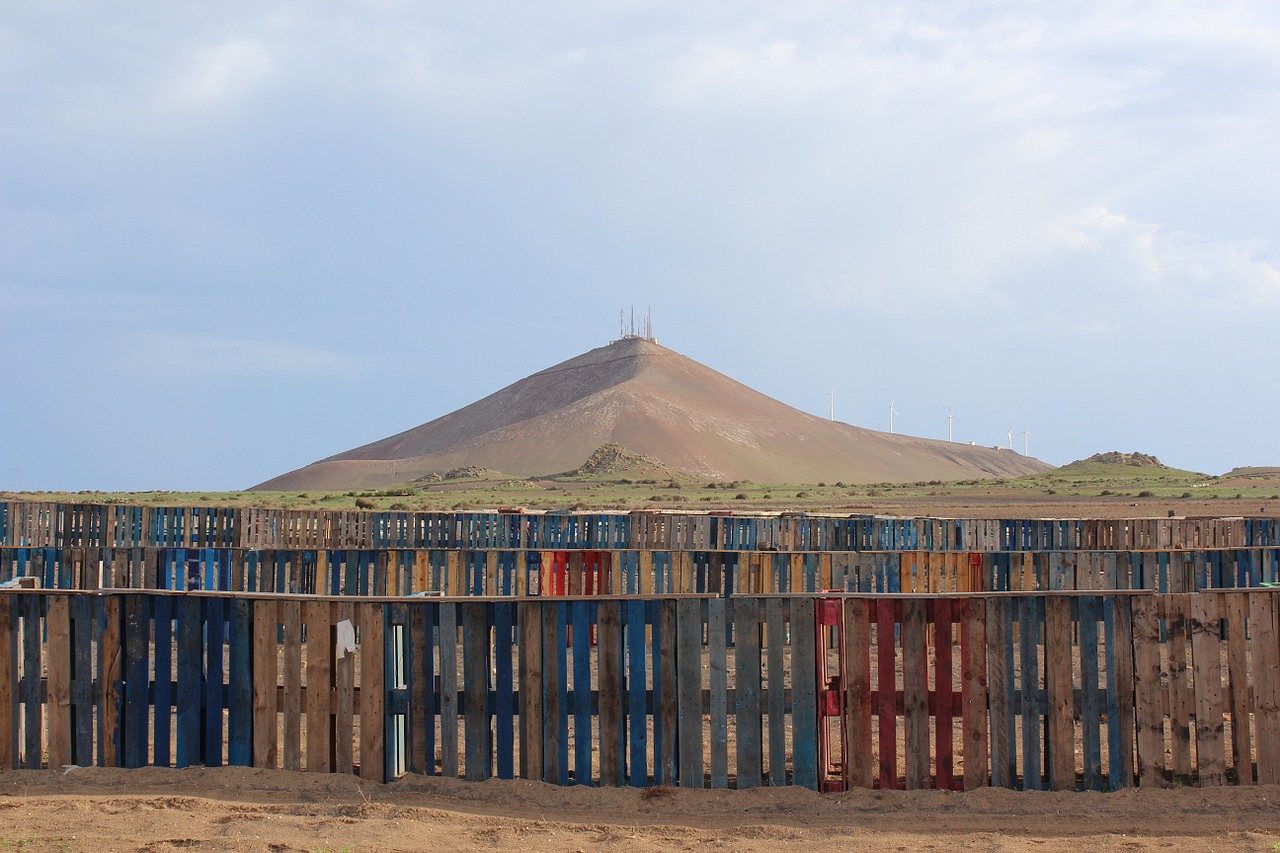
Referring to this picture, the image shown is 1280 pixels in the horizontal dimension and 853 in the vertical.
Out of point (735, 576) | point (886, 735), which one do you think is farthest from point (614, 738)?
point (735, 576)

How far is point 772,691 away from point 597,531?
629 inches

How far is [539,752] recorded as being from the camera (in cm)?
684

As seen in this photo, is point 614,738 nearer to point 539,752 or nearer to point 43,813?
point 539,752

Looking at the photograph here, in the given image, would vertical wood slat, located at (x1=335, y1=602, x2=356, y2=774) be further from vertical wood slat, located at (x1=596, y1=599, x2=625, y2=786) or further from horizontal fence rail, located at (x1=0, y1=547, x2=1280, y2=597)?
horizontal fence rail, located at (x1=0, y1=547, x2=1280, y2=597)

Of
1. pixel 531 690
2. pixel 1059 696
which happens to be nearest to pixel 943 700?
pixel 1059 696

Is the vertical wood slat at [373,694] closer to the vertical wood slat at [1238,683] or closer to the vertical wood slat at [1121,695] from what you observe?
the vertical wood slat at [1121,695]

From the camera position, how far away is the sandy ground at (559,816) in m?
5.87

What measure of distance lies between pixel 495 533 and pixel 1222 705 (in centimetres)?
1655

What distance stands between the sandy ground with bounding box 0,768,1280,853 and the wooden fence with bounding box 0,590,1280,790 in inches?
6.1

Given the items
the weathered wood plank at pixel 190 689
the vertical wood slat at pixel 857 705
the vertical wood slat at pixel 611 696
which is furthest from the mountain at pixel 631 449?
the vertical wood slat at pixel 857 705

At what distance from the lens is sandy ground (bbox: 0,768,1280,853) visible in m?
5.87

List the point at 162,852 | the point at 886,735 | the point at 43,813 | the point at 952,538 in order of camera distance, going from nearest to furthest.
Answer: the point at 162,852
the point at 43,813
the point at 886,735
the point at 952,538

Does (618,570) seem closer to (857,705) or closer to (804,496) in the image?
(857,705)

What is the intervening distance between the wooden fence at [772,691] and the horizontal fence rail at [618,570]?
499 cm
